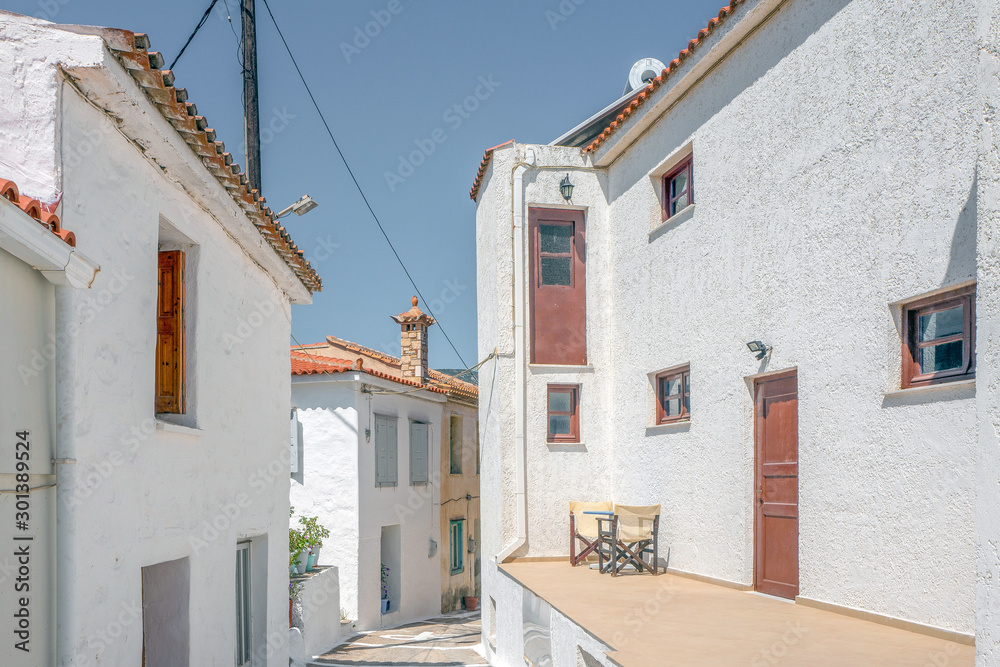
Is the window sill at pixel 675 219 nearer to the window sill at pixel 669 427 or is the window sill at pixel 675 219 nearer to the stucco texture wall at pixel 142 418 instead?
the window sill at pixel 669 427

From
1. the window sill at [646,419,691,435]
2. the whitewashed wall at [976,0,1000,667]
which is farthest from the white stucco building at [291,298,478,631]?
the whitewashed wall at [976,0,1000,667]

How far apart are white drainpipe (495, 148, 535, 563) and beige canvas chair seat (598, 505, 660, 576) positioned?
1.86 m

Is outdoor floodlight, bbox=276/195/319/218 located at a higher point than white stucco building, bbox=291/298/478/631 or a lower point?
higher

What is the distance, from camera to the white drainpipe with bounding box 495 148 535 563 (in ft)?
39.9

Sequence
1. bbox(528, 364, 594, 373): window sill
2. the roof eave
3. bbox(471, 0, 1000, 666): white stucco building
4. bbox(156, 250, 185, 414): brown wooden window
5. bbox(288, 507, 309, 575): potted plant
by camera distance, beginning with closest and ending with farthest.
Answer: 1. bbox(471, 0, 1000, 666): white stucco building
2. bbox(156, 250, 185, 414): brown wooden window
3. the roof eave
4. bbox(528, 364, 594, 373): window sill
5. bbox(288, 507, 309, 575): potted plant

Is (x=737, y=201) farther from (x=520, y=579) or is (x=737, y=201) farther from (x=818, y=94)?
(x=520, y=579)

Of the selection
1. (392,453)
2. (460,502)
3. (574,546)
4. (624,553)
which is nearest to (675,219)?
(624,553)

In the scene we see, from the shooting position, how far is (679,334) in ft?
33.5

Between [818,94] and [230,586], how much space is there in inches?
259

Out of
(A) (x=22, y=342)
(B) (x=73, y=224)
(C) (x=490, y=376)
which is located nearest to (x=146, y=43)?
(B) (x=73, y=224)

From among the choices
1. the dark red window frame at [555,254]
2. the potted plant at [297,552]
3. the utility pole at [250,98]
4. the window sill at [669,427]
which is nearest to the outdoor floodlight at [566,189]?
the dark red window frame at [555,254]

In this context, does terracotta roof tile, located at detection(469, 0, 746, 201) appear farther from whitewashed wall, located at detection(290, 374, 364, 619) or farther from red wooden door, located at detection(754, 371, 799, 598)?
whitewashed wall, located at detection(290, 374, 364, 619)

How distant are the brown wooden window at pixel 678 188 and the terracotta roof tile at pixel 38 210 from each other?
7.22 m

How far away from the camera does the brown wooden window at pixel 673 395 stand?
10.3 meters
